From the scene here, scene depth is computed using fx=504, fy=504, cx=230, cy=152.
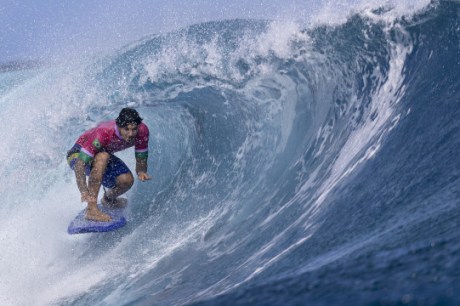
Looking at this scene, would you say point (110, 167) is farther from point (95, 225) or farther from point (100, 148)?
point (95, 225)

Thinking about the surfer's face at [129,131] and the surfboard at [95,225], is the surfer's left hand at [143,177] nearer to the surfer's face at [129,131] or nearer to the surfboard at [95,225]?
the surfer's face at [129,131]

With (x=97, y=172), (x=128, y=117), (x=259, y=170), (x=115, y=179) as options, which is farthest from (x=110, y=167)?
(x=259, y=170)

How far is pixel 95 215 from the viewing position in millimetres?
5125

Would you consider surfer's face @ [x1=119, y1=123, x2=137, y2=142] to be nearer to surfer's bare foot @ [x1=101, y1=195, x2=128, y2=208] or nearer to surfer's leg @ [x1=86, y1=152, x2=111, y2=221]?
surfer's leg @ [x1=86, y1=152, x2=111, y2=221]

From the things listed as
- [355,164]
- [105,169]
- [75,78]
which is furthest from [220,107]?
Answer: [355,164]

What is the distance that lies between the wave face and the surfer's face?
4.04 feet

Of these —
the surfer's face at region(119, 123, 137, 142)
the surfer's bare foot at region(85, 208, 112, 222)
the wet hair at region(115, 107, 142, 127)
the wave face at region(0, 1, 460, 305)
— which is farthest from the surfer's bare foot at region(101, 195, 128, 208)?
the wet hair at region(115, 107, 142, 127)

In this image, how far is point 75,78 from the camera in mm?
8953

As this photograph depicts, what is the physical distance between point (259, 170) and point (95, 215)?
7.38 ft

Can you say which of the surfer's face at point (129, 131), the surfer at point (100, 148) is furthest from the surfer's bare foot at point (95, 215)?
the surfer's face at point (129, 131)

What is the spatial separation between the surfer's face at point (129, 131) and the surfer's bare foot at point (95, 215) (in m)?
0.83

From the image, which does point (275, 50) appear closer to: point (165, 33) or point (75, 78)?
point (165, 33)

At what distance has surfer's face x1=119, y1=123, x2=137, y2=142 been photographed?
15.5 ft

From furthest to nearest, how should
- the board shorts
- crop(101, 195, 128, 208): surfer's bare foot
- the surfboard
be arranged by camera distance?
1. crop(101, 195, 128, 208): surfer's bare foot
2. the board shorts
3. the surfboard
